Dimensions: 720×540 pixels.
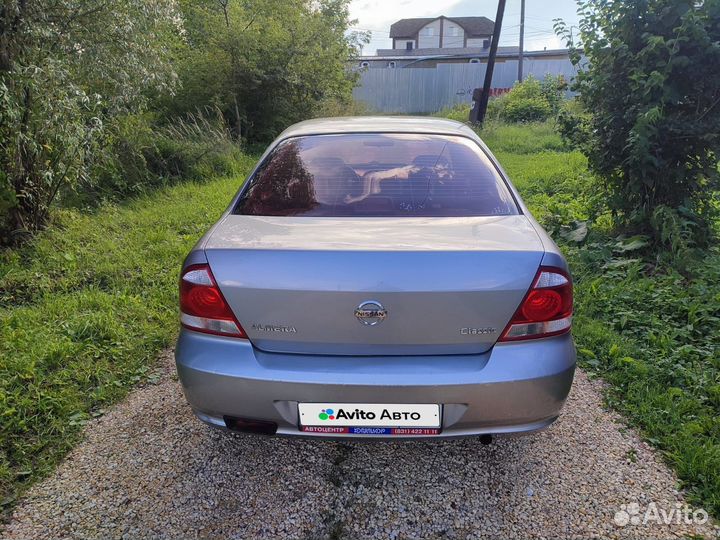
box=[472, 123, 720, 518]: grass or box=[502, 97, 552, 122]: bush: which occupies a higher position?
box=[472, 123, 720, 518]: grass

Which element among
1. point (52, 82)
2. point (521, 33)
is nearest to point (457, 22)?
point (521, 33)

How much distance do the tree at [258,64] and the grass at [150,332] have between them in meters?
6.76

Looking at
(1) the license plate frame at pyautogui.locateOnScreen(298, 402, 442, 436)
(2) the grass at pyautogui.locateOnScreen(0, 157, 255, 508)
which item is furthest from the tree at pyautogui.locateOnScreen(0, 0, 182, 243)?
(1) the license plate frame at pyautogui.locateOnScreen(298, 402, 442, 436)

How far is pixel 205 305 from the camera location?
1886 millimetres

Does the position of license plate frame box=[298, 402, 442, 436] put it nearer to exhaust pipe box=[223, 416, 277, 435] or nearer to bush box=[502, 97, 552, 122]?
exhaust pipe box=[223, 416, 277, 435]

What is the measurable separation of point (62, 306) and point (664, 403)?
3.92m

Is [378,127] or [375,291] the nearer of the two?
[375,291]

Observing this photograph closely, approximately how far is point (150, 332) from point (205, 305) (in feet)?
5.81

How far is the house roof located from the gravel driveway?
6691 centimetres

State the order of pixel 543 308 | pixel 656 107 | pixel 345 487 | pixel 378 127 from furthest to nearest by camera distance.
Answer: pixel 656 107, pixel 378 127, pixel 345 487, pixel 543 308

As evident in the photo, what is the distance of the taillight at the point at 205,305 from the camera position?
1854 millimetres

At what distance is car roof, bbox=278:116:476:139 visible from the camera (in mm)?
2846

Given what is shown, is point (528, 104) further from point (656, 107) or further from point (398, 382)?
point (398, 382)

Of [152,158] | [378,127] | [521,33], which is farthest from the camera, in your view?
[521,33]
